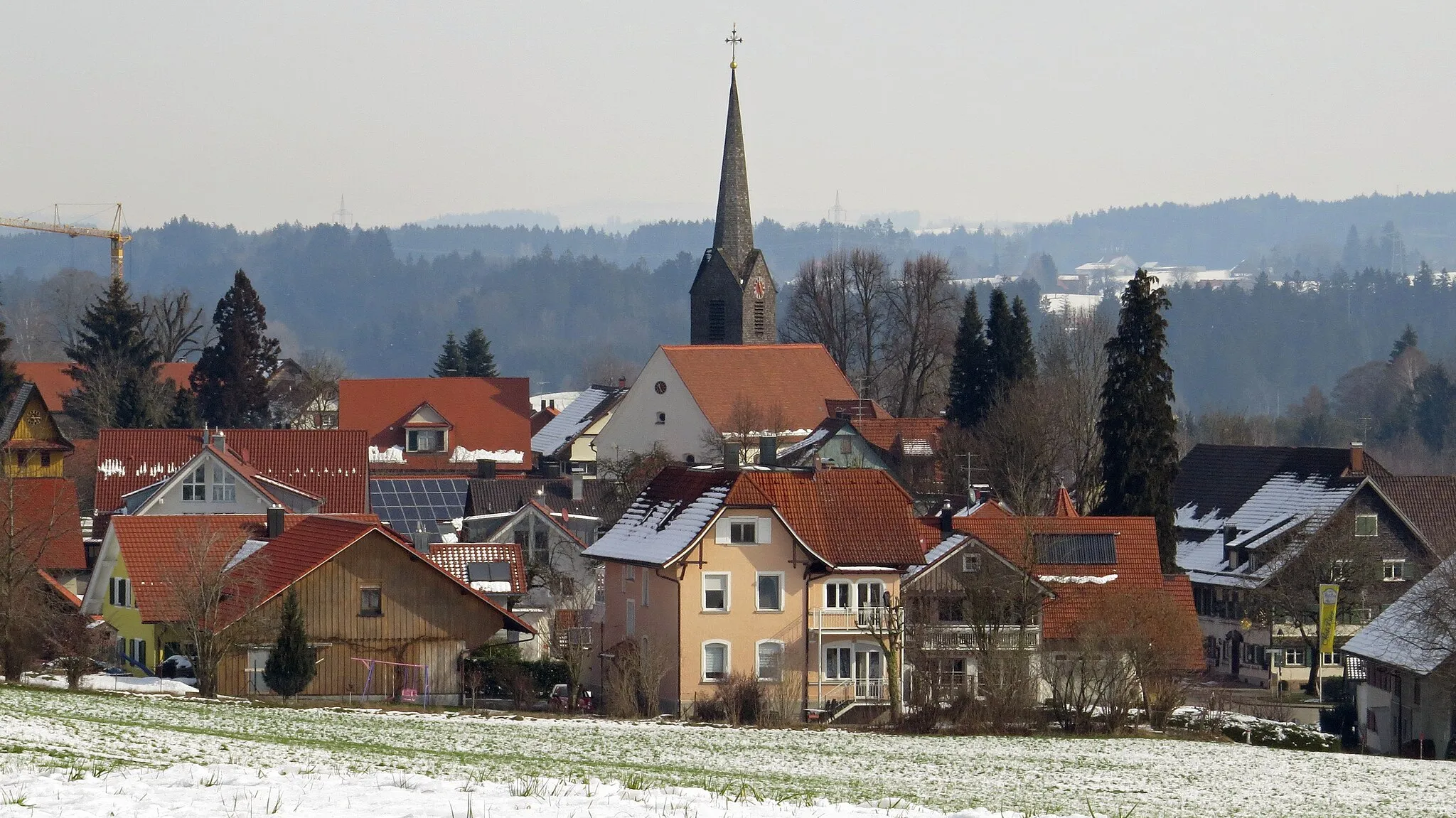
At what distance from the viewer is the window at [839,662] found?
46.8 meters

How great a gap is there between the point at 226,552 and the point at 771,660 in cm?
1227

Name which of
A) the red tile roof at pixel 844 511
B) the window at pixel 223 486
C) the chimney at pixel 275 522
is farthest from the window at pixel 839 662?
the window at pixel 223 486

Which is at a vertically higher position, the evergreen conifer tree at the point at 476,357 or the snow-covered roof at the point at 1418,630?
the evergreen conifer tree at the point at 476,357

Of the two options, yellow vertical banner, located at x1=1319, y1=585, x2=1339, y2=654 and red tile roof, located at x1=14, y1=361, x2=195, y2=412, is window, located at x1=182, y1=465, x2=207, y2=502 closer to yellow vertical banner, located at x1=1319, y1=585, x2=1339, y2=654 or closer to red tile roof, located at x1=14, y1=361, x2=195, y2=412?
yellow vertical banner, located at x1=1319, y1=585, x2=1339, y2=654

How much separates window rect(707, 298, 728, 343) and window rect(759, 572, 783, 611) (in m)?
58.3

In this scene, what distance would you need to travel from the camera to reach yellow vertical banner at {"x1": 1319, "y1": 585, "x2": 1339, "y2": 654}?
54.3 metres

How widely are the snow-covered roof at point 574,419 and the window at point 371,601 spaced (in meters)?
57.3

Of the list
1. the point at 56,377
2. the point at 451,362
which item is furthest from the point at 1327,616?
the point at 451,362

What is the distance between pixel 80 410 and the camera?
311 feet

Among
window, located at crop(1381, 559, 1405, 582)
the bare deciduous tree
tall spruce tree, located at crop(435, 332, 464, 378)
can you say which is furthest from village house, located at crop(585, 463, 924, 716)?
tall spruce tree, located at crop(435, 332, 464, 378)

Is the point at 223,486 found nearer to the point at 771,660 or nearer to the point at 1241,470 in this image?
the point at 771,660

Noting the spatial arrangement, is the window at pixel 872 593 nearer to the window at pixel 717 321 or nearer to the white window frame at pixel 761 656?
the white window frame at pixel 761 656

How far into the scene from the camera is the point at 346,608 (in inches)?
1667

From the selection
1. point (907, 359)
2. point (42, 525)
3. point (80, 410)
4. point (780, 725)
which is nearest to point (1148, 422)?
point (780, 725)
